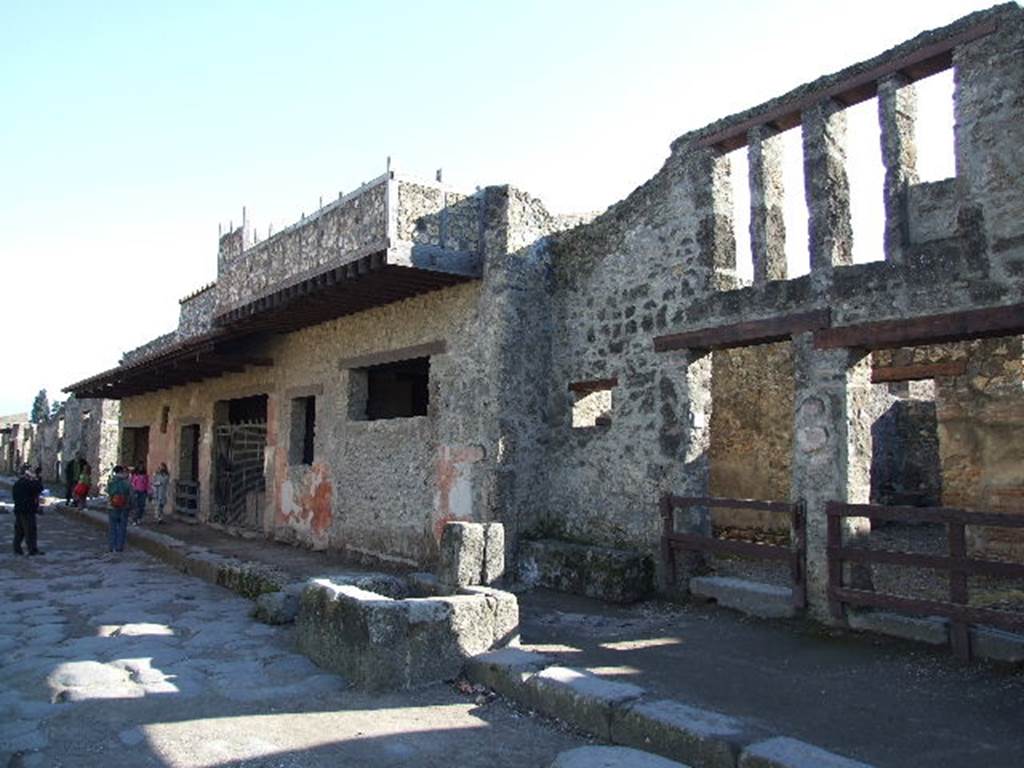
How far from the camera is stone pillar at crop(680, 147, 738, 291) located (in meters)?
7.20

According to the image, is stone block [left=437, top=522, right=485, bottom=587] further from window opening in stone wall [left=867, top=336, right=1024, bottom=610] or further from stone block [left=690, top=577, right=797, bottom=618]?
window opening in stone wall [left=867, top=336, right=1024, bottom=610]

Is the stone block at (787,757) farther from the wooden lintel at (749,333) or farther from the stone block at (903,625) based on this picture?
the wooden lintel at (749,333)

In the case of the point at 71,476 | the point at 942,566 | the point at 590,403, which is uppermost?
the point at 590,403

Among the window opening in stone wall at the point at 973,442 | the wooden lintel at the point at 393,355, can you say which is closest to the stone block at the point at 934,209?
the window opening in stone wall at the point at 973,442

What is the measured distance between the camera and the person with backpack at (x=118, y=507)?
11.3 m

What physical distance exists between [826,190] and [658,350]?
202cm

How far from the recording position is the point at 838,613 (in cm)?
593

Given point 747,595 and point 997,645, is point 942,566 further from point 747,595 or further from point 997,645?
point 747,595

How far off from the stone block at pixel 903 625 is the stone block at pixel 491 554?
2753mm

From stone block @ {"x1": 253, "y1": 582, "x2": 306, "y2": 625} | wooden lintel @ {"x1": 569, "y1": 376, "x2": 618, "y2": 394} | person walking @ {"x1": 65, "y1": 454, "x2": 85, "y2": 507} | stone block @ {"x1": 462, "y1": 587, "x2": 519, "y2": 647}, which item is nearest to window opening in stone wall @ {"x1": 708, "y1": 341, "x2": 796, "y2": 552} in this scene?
wooden lintel @ {"x1": 569, "y1": 376, "x2": 618, "y2": 394}

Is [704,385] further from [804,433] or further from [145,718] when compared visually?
[145,718]

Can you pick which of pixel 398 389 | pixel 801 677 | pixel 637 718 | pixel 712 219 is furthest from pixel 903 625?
pixel 398 389

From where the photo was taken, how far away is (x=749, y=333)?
6.81 metres

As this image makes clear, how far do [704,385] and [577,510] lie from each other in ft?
6.29
